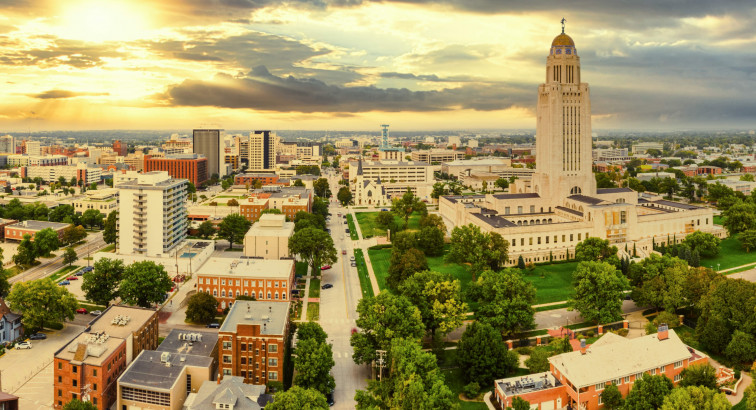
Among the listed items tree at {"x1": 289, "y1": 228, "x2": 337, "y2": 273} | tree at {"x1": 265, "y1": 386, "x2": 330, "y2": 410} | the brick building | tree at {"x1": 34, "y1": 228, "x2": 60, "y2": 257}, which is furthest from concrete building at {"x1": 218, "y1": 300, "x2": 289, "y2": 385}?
the brick building

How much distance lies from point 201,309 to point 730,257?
7677cm

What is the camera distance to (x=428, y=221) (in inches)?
3969

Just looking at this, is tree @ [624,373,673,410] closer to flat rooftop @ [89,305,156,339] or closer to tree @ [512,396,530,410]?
tree @ [512,396,530,410]

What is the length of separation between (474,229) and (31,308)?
179ft

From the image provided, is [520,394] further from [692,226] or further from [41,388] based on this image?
[692,226]

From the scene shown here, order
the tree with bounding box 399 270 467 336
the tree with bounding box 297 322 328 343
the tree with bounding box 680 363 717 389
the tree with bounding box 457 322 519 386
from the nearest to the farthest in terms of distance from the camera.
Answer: the tree with bounding box 680 363 717 389, the tree with bounding box 457 322 519 386, the tree with bounding box 297 322 328 343, the tree with bounding box 399 270 467 336

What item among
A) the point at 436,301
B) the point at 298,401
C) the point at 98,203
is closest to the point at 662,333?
the point at 436,301

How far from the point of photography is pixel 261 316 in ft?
168

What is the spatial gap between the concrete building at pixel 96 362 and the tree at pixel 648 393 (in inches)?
1598

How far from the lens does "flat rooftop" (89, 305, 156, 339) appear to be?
50.3 meters

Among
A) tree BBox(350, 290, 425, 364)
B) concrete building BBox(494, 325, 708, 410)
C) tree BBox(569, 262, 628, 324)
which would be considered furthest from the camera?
tree BBox(569, 262, 628, 324)

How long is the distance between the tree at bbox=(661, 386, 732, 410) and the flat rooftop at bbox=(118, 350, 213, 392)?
114 feet

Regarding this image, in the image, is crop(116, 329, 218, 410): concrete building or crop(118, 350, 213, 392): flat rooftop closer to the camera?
crop(116, 329, 218, 410): concrete building

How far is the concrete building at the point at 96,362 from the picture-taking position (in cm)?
4441
